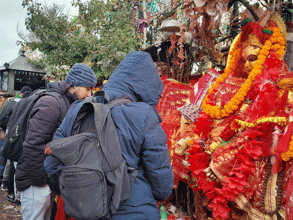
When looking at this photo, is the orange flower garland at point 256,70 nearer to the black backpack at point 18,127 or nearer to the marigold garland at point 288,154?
the marigold garland at point 288,154

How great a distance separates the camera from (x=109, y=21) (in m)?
7.13

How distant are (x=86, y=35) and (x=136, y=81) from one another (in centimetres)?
600

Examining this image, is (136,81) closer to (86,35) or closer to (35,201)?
(35,201)

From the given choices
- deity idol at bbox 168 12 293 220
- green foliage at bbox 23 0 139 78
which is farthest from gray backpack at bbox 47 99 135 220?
green foliage at bbox 23 0 139 78

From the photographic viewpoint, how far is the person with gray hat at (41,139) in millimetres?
2268

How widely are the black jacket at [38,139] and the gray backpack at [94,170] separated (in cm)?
94

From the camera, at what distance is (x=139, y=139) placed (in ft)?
5.08

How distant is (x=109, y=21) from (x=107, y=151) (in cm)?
635

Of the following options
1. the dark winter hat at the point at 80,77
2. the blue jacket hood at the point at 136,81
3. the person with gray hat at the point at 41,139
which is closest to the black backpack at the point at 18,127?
the person with gray hat at the point at 41,139

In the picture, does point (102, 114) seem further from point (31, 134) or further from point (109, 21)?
point (109, 21)

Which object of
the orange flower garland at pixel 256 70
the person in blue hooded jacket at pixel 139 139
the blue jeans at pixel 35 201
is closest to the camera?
the person in blue hooded jacket at pixel 139 139

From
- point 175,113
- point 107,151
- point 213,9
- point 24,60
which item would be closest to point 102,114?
point 107,151

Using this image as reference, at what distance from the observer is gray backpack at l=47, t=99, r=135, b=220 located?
1334mm

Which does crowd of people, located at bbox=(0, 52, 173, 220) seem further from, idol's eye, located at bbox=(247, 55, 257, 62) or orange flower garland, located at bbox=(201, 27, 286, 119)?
idol's eye, located at bbox=(247, 55, 257, 62)
